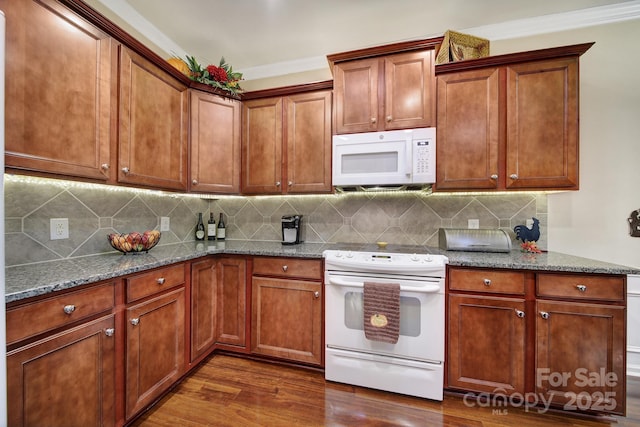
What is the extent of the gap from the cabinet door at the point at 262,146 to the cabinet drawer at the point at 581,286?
2.05 metres

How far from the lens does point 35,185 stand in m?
1.46

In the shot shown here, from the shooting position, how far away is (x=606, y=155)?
203cm

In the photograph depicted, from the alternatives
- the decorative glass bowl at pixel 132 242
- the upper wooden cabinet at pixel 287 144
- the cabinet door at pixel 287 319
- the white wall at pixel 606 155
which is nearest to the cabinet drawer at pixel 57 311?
the decorative glass bowl at pixel 132 242

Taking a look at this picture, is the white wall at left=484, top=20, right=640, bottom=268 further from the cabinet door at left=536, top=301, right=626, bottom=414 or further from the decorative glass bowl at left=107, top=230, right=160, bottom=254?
the decorative glass bowl at left=107, top=230, right=160, bottom=254

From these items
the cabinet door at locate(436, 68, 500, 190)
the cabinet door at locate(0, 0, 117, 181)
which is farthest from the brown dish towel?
the cabinet door at locate(0, 0, 117, 181)

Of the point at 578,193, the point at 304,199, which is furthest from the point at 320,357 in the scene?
the point at 578,193

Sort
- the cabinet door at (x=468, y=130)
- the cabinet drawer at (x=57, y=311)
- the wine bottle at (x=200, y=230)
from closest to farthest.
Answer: the cabinet drawer at (x=57, y=311), the cabinet door at (x=468, y=130), the wine bottle at (x=200, y=230)

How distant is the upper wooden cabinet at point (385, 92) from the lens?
6.49ft

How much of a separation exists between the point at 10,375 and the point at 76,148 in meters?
1.06

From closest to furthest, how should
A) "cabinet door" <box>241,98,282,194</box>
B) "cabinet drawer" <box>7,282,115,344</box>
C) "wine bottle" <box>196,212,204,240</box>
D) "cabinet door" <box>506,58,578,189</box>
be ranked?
1. "cabinet drawer" <box>7,282,115,344</box>
2. "cabinet door" <box>506,58,578,189</box>
3. "cabinet door" <box>241,98,282,194</box>
4. "wine bottle" <box>196,212,204,240</box>

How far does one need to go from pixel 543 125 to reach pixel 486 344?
5.17 ft

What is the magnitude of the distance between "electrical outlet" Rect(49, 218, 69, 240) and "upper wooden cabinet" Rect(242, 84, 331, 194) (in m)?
1.25

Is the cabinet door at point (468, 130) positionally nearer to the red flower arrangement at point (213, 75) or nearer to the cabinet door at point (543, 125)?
the cabinet door at point (543, 125)

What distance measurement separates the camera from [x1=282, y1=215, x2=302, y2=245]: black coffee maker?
241 centimetres
